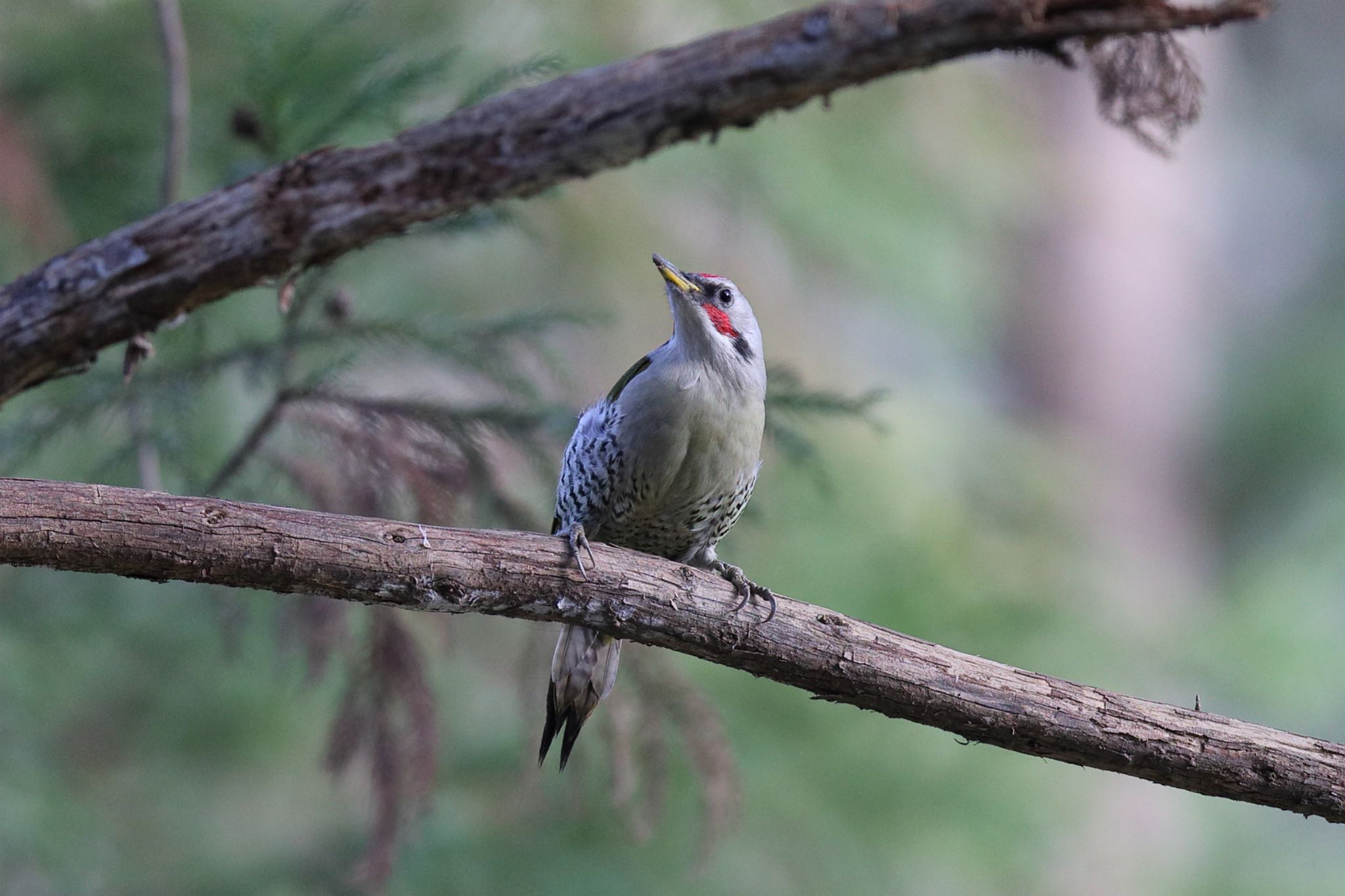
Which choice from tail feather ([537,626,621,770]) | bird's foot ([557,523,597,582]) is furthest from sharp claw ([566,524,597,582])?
tail feather ([537,626,621,770])

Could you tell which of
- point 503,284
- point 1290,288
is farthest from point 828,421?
point 1290,288

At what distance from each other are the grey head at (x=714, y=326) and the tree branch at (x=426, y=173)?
74 centimetres

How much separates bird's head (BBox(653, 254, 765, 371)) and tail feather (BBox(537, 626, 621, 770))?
0.80 m

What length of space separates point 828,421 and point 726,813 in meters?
3.37

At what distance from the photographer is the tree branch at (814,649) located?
2.18m

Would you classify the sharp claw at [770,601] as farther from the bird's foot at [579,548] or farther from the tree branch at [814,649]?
the bird's foot at [579,548]

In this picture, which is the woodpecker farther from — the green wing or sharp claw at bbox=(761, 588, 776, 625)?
sharp claw at bbox=(761, 588, 776, 625)

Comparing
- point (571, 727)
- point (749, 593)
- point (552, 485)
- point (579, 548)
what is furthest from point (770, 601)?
point (552, 485)

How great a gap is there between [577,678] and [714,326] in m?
1.00

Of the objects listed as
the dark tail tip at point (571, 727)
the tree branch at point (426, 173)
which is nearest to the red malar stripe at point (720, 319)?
the tree branch at point (426, 173)

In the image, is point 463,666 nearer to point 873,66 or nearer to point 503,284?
point 503,284

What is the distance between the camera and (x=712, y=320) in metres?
3.21

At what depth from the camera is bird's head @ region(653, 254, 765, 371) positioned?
3133mm

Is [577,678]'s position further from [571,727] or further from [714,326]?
[714,326]
